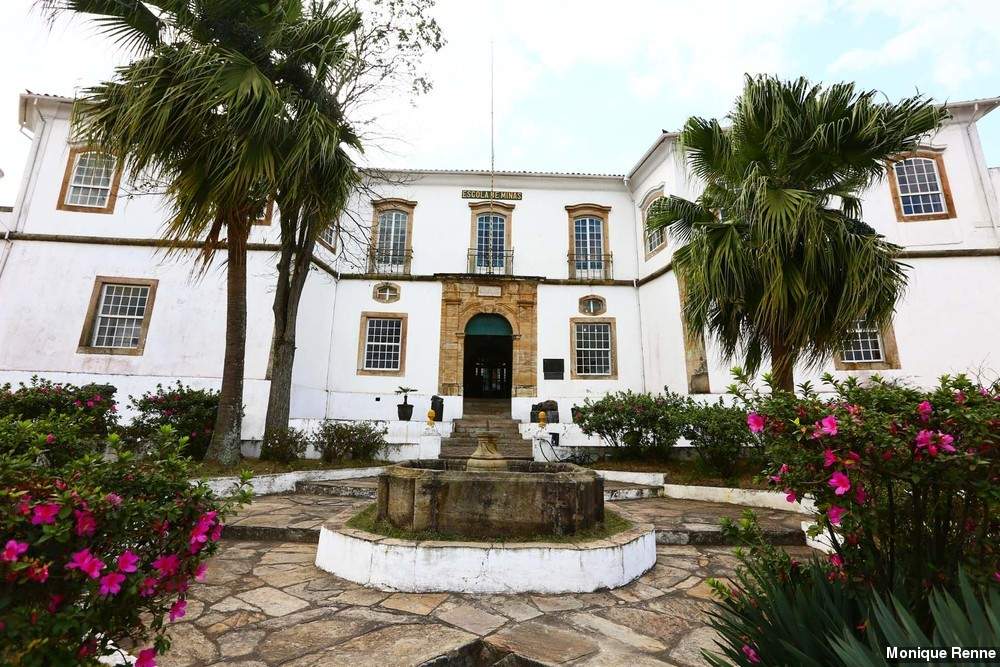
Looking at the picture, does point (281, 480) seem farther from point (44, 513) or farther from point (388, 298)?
point (388, 298)

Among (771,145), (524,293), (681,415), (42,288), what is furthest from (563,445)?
(42,288)

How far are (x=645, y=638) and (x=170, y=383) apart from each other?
1125 cm

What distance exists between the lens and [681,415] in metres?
8.09

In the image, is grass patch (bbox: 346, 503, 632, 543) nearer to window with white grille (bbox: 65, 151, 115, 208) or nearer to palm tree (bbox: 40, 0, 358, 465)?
palm tree (bbox: 40, 0, 358, 465)

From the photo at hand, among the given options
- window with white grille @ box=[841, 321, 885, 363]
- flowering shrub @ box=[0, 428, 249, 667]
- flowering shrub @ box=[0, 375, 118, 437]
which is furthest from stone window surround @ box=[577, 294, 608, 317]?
flowering shrub @ box=[0, 428, 249, 667]

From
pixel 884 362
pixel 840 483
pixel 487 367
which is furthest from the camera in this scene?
pixel 487 367

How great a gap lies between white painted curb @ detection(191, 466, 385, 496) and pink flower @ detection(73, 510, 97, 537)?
571 cm

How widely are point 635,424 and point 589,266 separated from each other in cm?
694

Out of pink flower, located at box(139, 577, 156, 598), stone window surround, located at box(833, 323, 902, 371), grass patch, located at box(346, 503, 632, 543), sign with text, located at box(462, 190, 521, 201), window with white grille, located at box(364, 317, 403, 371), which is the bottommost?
grass patch, located at box(346, 503, 632, 543)

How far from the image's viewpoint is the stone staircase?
10.2m

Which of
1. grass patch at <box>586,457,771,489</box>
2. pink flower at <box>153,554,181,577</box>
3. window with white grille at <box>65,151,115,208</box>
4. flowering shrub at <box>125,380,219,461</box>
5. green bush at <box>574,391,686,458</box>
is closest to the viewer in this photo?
pink flower at <box>153,554,181,577</box>

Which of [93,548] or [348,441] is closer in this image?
[93,548]

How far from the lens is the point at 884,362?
10.8 metres

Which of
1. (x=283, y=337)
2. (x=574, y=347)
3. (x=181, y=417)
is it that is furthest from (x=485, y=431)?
(x=181, y=417)
